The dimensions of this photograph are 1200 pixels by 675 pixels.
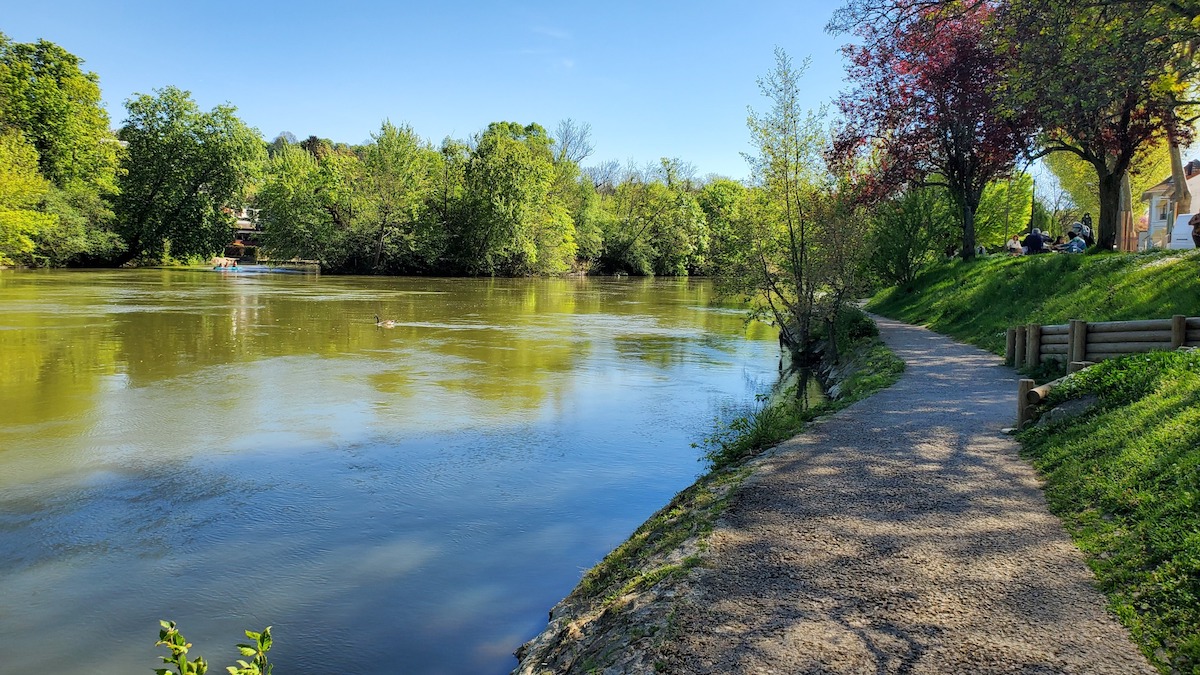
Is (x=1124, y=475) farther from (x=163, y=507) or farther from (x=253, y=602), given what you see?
(x=163, y=507)

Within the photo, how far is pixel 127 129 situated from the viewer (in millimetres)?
60250

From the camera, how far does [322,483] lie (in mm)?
8969

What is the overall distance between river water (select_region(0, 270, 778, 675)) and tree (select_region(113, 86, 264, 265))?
43.3 m

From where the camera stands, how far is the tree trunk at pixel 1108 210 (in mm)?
18781

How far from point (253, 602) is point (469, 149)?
60.5 metres

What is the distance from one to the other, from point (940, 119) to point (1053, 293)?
8733 mm

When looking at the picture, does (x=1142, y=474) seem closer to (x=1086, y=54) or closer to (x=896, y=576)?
(x=896, y=576)

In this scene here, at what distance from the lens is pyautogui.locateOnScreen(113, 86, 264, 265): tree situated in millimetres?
59562

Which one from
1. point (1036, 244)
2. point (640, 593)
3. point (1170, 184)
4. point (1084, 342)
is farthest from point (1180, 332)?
point (1170, 184)

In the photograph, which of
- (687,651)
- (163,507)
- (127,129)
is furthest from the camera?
(127,129)

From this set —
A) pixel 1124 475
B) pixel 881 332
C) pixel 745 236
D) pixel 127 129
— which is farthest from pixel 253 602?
pixel 127 129

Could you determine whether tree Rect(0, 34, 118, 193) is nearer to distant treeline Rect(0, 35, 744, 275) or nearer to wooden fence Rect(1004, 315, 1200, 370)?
distant treeline Rect(0, 35, 744, 275)

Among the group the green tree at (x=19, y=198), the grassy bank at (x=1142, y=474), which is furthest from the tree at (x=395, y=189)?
the grassy bank at (x=1142, y=474)

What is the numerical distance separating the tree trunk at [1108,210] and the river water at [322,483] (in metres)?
8.35
